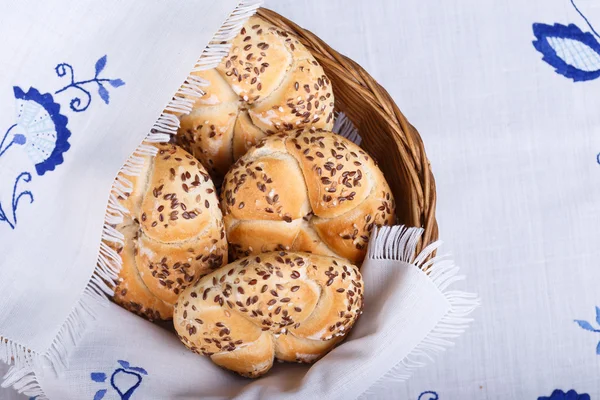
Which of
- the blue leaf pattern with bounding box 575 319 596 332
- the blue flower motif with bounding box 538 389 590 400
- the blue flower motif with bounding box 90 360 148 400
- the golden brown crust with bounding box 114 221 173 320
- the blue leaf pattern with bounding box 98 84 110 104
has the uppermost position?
the blue leaf pattern with bounding box 98 84 110 104

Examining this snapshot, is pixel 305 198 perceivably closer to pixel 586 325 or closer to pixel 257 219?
pixel 257 219

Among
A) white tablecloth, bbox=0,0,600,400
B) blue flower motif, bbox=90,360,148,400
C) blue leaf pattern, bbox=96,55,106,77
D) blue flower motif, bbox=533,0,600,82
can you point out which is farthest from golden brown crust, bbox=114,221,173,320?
blue flower motif, bbox=533,0,600,82

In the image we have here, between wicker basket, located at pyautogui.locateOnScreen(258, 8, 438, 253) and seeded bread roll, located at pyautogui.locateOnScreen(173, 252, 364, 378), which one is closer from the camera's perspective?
seeded bread roll, located at pyautogui.locateOnScreen(173, 252, 364, 378)

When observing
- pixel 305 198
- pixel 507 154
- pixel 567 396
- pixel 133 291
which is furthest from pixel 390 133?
pixel 567 396

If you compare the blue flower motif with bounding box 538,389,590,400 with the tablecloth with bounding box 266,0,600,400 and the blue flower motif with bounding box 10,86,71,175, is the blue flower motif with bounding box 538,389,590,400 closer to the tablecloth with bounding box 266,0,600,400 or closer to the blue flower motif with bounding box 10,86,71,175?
the tablecloth with bounding box 266,0,600,400

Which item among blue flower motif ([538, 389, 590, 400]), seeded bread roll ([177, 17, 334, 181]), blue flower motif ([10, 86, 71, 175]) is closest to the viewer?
blue flower motif ([10, 86, 71, 175])

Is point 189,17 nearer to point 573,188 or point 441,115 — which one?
point 441,115

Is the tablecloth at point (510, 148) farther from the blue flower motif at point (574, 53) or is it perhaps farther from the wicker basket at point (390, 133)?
the wicker basket at point (390, 133)
